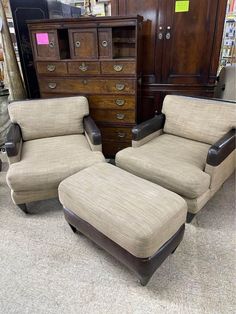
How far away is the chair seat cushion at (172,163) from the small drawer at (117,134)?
428mm

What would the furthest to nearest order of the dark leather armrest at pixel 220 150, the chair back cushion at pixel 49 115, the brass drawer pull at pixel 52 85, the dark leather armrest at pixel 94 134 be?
the brass drawer pull at pixel 52 85 < the chair back cushion at pixel 49 115 < the dark leather armrest at pixel 94 134 < the dark leather armrest at pixel 220 150

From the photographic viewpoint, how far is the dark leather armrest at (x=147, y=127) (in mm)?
2049

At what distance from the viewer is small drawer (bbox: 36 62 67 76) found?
2355 millimetres

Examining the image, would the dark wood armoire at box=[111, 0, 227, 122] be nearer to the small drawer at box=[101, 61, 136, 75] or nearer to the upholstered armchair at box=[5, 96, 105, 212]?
the small drawer at box=[101, 61, 136, 75]

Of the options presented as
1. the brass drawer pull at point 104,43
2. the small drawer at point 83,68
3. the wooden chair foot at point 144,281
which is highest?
the brass drawer pull at point 104,43

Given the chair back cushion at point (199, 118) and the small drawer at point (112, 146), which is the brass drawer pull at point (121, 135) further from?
the chair back cushion at point (199, 118)

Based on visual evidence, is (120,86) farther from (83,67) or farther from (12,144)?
(12,144)

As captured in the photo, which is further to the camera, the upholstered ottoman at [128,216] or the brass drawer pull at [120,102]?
the brass drawer pull at [120,102]

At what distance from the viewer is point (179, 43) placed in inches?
88.8

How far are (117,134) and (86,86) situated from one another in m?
0.61

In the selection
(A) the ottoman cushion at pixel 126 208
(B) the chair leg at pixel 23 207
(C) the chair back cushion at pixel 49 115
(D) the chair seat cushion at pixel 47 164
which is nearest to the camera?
(A) the ottoman cushion at pixel 126 208

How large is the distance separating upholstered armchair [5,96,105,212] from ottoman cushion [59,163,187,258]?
277 mm

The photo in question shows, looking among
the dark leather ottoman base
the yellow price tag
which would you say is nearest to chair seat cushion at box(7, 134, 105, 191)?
the dark leather ottoman base

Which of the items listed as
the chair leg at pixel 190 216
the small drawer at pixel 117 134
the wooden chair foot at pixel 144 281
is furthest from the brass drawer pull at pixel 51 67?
the wooden chair foot at pixel 144 281
